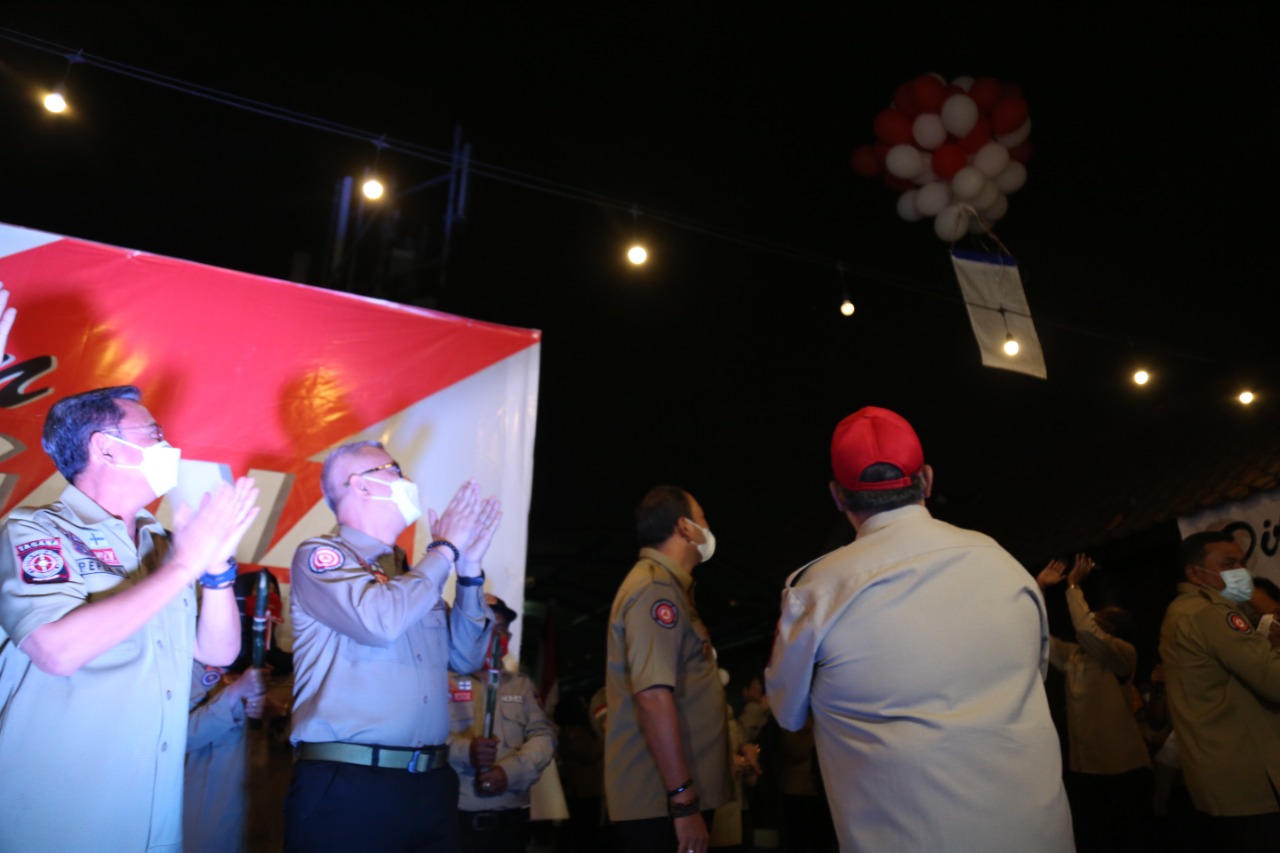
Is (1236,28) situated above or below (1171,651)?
above

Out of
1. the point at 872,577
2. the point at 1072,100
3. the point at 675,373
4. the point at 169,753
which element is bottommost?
the point at 169,753

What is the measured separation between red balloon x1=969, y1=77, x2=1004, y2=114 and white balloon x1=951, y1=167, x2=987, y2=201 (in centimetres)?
35

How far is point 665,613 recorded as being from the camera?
314 centimetres

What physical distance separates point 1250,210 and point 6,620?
332 inches

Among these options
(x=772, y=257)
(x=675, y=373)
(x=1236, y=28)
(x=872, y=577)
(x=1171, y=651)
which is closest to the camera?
(x=872, y=577)

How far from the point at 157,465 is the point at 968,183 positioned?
4.65 m

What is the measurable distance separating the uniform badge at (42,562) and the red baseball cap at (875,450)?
1.91 metres

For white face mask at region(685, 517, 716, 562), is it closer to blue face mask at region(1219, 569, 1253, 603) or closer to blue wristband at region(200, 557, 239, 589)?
blue wristband at region(200, 557, 239, 589)

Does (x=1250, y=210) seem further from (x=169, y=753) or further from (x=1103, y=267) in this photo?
(x=169, y=753)

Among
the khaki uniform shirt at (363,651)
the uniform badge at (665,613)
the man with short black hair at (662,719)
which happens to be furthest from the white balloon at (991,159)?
the khaki uniform shirt at (363,651)

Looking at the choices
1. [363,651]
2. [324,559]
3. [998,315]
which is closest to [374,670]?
[363,651]

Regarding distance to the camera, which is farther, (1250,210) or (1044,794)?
(1250,210)

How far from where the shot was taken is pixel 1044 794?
1925mm

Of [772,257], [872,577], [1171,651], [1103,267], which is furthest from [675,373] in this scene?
[872,577]
